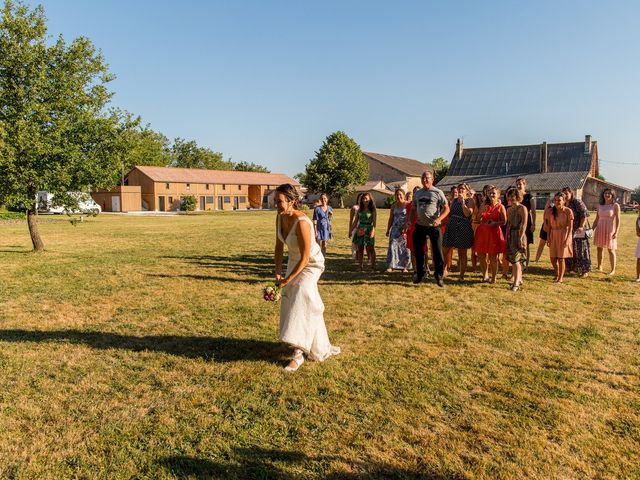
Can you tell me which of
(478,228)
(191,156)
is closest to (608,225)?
(478,228)

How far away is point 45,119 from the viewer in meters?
13.3

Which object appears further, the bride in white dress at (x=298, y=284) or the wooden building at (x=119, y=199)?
the wooden building at (x=119, y=199)

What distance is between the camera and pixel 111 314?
23.9 ft

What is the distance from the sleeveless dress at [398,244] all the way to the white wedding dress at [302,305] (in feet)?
20.0

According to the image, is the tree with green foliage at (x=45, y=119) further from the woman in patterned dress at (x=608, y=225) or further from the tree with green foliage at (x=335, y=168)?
the tree with green foliage at (x=335, y=168)

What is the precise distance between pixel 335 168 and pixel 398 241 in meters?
52.3

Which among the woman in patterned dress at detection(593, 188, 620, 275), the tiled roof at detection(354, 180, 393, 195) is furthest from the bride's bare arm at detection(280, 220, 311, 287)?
the tiled roof at detection(354, 180, 393, 195)

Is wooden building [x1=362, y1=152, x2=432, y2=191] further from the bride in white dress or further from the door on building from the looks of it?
the bride in white dress

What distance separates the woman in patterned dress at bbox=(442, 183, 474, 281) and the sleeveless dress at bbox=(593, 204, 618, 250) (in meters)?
3.38

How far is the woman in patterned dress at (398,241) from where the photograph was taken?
10.9 m

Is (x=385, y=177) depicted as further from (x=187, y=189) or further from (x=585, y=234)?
(x=585, y=234)

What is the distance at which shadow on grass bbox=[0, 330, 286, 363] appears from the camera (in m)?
5.36

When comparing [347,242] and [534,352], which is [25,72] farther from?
[534,352]

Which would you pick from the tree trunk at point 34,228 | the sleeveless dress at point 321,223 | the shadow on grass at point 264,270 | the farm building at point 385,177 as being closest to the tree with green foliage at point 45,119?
the tree trunk at point 34,228
